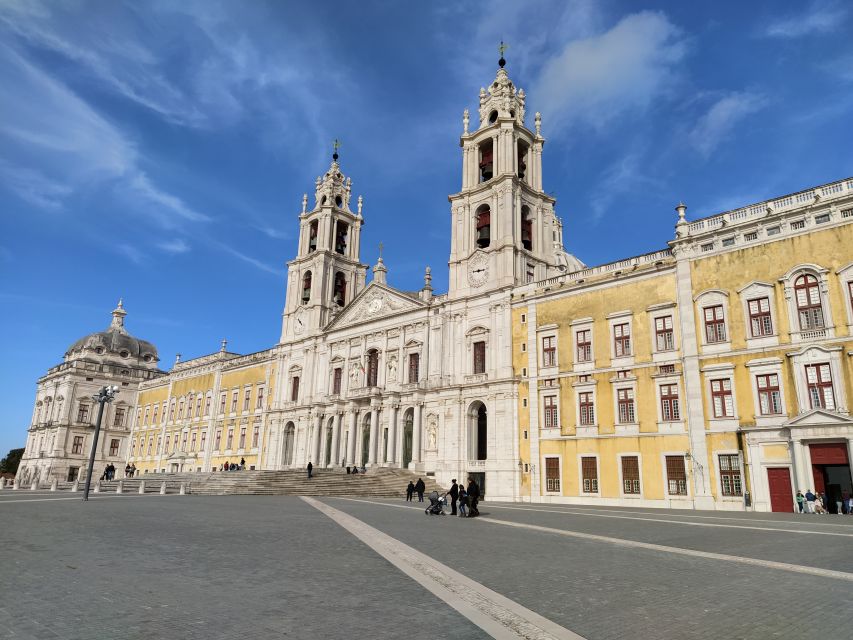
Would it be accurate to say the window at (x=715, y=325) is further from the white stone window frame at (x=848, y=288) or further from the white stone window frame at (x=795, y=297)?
the white stone window frame at (x=848, y=288)

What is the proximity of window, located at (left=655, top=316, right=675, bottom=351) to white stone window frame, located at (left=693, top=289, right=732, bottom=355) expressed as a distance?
1.67m

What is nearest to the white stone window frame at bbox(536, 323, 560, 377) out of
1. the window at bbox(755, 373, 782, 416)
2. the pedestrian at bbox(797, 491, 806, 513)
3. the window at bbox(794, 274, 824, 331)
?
the window at bbox(755, 373, 782, 416)

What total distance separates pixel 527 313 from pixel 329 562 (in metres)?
29.5

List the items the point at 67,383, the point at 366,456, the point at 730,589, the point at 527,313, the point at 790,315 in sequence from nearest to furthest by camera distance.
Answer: the point at 730,589, the point at 790,315, the point at 527,313, the point at 366,456, the point at 67,383

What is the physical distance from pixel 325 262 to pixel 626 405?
110 feet

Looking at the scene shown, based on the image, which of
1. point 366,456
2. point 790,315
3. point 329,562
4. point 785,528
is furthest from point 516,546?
point 366,456

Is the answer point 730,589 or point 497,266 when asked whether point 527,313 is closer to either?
point 497,266

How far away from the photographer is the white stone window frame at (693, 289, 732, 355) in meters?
29.7

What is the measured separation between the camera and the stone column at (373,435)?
45.5m

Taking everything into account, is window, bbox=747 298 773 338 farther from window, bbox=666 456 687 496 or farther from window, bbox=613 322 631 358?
window, bbox=666 456 687 496

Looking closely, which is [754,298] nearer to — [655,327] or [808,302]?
[808,302]

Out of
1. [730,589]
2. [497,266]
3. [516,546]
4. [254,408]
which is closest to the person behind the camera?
[730,589]

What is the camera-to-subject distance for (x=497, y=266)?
4166cm

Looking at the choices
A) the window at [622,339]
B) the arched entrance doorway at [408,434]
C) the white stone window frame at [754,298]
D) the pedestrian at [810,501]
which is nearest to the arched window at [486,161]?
the window at [622,339]
